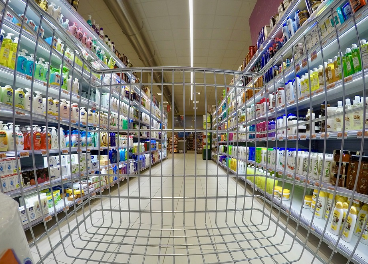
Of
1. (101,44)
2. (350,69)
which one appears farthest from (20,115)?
(350,69)

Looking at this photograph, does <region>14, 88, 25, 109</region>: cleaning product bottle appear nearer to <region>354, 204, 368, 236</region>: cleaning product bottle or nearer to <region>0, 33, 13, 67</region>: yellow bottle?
<region>0, 33, 13, 67</region>: yellow bottle

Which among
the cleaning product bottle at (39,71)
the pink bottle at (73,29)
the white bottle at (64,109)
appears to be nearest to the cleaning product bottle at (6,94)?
the cleaning product bottle at (39,71)

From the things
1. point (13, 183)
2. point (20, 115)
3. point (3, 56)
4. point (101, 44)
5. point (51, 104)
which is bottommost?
point (13, 183)

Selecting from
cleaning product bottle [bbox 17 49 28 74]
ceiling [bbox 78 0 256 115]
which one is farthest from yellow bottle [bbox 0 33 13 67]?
ceiling [bbox 78 0 256 115]

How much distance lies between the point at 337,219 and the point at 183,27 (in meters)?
5.72

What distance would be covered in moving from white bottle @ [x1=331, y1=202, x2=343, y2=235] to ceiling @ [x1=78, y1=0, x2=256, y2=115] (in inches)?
121

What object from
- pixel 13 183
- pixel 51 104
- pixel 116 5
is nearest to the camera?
pixel 13 183

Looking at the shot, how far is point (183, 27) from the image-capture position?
5883 mm

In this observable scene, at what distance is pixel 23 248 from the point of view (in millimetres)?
384

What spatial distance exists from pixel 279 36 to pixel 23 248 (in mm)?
4006

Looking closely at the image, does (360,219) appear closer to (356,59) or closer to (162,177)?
(356,59)

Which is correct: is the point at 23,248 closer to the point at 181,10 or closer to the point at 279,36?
the point at 279,36

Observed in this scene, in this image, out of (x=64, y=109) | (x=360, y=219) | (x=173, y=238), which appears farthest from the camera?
(x=64, y=109)

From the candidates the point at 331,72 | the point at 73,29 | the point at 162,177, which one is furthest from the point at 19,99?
the point at 331,72
